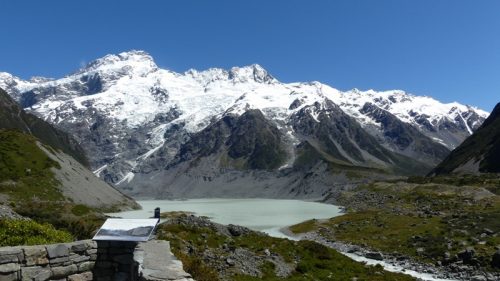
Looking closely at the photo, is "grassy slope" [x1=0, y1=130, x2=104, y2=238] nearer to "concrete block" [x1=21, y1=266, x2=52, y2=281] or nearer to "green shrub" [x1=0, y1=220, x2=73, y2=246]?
"green shrub" [x1=0, y1=220, x2=73, y2=246]

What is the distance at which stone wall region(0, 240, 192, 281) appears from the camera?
17391 millimetres

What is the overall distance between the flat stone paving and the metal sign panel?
132 centimetres

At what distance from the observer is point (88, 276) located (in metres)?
19.4

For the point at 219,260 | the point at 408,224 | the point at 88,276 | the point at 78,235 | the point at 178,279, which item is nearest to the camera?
the point at 178,279

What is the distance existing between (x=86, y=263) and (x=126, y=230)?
2265mm

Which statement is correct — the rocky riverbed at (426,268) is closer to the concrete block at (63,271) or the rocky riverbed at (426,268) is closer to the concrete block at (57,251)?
the concrete block at (63,271)

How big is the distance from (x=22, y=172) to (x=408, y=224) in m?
127

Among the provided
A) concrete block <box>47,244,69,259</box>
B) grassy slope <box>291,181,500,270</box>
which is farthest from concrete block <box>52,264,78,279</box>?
grassy slope <box>291,181,500,270</box>

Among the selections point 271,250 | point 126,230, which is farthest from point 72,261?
point 271,250

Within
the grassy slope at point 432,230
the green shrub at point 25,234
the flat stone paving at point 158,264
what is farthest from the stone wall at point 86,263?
the grassy slope at point 432,230

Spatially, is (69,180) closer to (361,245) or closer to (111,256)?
(361,245)

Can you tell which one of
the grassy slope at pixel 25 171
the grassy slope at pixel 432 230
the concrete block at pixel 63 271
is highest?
the grassy slope at pixel 25 171

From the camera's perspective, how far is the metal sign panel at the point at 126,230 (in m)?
18.5

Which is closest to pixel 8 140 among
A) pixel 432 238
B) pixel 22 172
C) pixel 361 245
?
pixel 22 172
